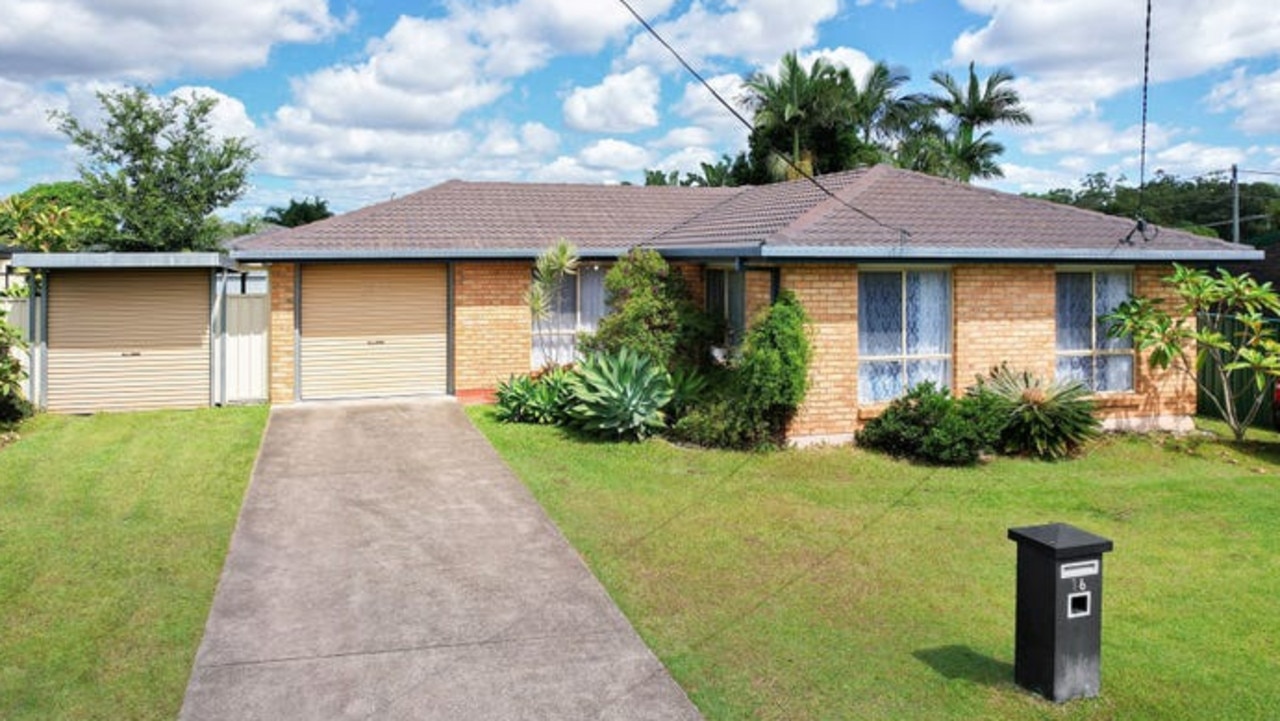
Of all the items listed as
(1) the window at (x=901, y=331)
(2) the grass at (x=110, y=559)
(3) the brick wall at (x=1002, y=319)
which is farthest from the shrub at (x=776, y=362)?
(2) the grass at (x=110, y=559)

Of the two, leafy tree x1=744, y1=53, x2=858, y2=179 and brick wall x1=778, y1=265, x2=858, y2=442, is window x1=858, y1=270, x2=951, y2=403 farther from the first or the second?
leafy tree x1=744, y1=53, x2=858, y2=179

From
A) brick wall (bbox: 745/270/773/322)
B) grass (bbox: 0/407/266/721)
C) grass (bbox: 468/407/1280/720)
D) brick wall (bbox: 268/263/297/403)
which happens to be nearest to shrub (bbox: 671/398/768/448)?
grass (bbox: 468/407/1280/720)

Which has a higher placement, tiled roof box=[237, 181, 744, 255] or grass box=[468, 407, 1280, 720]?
tiled roof box=[237, 181, 744, 255]

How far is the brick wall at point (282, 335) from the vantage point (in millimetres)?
16516

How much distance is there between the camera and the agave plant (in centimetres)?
1353

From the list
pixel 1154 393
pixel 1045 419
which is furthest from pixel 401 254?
pixel 1154 393

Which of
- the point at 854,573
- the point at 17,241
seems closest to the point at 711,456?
the point at 854,573

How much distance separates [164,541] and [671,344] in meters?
7.76

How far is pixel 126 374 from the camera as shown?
633 inches

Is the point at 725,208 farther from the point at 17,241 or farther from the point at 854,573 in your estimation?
A: the point at 17,241

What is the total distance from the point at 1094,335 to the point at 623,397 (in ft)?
23.2

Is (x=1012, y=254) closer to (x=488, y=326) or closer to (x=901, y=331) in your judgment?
(x=901, y=331)

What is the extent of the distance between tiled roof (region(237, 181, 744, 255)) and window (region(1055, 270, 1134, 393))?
7205 millimetres

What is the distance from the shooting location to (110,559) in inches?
328
